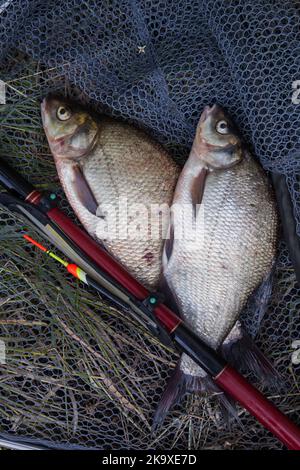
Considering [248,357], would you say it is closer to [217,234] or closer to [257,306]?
[257,306]

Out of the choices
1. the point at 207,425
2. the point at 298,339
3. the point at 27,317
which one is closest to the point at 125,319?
the point at 27,317

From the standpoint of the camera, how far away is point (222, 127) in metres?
1.83

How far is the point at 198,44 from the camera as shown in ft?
6.10

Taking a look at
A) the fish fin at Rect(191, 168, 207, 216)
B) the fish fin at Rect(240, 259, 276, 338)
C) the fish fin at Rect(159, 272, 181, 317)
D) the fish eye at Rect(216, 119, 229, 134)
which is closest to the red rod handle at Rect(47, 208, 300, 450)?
the fish fin at Rect(159, 272, 181, 317)

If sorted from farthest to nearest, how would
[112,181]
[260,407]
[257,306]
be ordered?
[257,306] → [112,181] → [260,407]

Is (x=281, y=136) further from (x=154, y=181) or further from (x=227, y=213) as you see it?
(x=154, y=181)

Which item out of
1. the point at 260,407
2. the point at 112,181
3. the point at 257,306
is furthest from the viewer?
the point at 257,306

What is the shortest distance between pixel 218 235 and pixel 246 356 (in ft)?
1.58

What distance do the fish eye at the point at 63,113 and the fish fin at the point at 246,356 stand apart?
101 centimetres

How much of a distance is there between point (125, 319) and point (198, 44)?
109cm

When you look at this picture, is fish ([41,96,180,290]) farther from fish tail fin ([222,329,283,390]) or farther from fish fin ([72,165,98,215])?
fish tail fin ([222,329,283,390])

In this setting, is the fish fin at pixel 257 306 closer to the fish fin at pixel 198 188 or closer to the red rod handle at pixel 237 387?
the red rod handle at pixel 237 387

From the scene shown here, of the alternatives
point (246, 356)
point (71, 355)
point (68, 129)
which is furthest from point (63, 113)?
point (246, 356)

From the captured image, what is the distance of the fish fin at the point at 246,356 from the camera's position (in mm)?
1931
